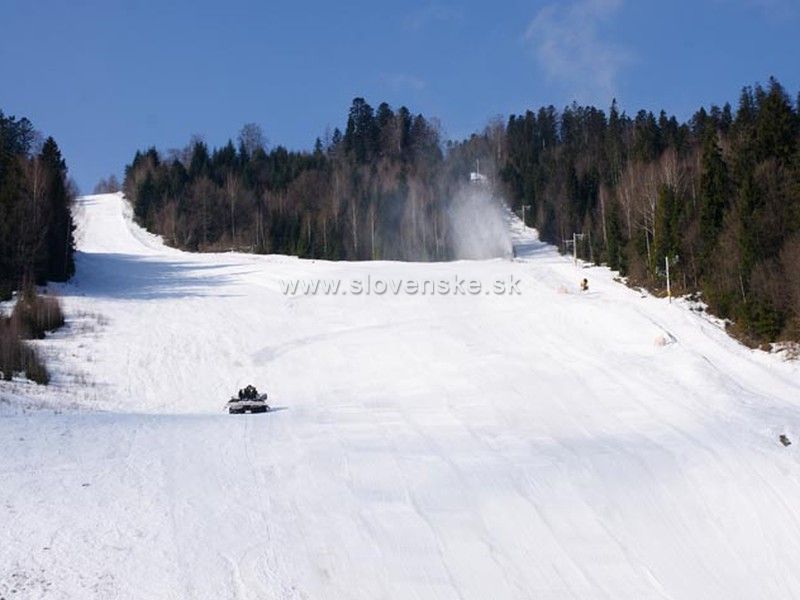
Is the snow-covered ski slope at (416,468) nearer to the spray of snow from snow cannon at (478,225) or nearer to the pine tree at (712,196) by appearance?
the pine tree at (712,196)

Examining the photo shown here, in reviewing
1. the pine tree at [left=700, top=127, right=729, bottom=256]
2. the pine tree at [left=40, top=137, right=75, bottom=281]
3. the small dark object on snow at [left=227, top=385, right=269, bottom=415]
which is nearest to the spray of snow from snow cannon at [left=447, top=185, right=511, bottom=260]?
the pine tree at [left=700, top=127, right=729, bottom=256]

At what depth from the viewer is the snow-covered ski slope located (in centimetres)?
1017

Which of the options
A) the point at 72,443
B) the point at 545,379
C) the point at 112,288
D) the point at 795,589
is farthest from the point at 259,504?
the point at 112,288

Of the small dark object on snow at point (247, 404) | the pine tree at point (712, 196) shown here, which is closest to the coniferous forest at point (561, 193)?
the pine tree at point (712, 196)

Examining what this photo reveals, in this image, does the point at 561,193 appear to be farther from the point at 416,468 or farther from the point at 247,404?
the point at 416,468

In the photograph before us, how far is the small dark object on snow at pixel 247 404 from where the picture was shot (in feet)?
67.9

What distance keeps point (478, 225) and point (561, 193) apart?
10.2 meters

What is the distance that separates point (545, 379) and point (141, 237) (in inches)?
2612

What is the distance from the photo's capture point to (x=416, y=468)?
1446 centimetres

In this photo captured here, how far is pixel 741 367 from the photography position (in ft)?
79.3

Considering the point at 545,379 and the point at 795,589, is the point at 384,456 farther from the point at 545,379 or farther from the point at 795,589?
the point at 545,379

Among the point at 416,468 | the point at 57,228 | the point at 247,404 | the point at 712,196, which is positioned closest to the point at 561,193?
the point at 712,196

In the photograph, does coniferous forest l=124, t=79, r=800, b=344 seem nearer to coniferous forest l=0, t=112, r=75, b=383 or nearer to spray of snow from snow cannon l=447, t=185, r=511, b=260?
spray of snow from snow cannon l=447, t=185, r=511, b=260

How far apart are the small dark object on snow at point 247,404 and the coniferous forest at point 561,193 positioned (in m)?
17.7
